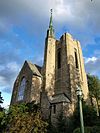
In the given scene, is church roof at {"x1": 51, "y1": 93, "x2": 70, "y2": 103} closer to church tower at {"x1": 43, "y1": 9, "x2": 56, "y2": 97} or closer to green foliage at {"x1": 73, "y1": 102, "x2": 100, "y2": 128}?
church tower at {"x1": 43, "y1": 9, "x2": 56, "y2": 97}

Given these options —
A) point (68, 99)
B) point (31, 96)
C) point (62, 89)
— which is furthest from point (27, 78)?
point (68, 99)

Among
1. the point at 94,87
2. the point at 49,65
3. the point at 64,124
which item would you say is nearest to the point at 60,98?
the point at 64,124

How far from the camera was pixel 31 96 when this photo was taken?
3341 centimetres

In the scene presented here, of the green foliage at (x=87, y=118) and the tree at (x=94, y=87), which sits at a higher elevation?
the tree at (x=94, y=87)

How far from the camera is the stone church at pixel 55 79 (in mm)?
31297

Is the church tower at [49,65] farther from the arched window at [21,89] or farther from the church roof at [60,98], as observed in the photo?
the arched window at [21,89]

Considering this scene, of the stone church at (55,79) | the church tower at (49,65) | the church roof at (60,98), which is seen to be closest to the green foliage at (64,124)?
the stone church at (55,79)

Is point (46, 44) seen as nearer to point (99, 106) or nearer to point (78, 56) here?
point (78, 56)

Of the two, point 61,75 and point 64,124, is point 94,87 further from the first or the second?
point 64,124

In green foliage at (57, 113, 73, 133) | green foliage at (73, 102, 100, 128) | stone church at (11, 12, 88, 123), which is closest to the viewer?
green foliage at (57, 113, 73, 133)

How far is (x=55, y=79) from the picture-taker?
37531mm

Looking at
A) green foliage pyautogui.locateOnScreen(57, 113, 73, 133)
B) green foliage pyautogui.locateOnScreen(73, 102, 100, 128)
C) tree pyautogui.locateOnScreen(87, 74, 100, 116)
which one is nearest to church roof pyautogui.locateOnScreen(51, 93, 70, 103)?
green foliage pyautogui.locateOnScreen(57, 113, 73, 133)

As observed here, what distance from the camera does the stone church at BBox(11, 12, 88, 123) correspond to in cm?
3130

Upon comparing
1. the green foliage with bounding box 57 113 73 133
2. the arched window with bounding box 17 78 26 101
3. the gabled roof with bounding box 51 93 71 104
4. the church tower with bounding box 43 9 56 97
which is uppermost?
the church tower with bounding box 43 9 56 97
